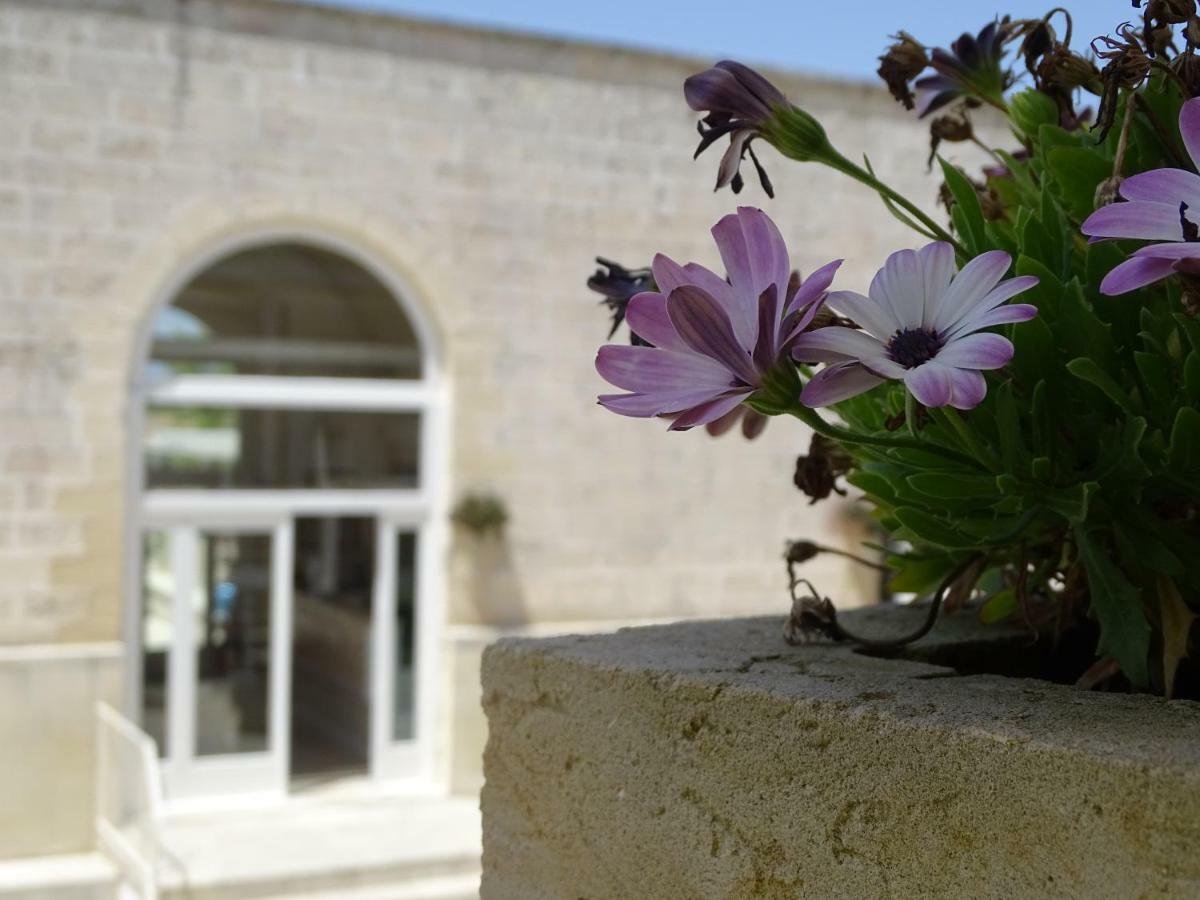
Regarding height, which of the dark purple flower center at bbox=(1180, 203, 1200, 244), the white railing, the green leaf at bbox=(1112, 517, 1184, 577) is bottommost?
the white railing

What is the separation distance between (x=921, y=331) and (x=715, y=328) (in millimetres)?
98

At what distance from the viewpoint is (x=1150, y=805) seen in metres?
0.54

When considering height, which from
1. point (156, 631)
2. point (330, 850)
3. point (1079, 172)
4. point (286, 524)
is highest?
point (1079, 172)

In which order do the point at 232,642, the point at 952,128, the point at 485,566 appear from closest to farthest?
the point at 952,128 → the point at 232,642 → the point at 485,566

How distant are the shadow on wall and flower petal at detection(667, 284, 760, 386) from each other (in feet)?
26.3

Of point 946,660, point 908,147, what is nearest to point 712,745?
point 946,660

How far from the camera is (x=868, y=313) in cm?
65

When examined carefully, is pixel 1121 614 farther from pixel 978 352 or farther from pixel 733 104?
pixel 733 104

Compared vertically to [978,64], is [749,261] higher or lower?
lower

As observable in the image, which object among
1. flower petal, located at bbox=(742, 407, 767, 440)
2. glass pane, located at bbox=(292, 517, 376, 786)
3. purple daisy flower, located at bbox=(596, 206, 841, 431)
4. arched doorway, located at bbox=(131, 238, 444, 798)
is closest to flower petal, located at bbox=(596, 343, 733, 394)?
purple daisy flower, located at bbox=(596, 206, 841, 431)

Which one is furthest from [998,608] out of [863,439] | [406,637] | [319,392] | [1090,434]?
[406,637]

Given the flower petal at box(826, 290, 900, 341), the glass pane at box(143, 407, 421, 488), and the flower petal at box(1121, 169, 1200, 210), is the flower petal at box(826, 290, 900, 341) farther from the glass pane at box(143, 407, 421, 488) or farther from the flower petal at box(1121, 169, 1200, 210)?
the glass pane at box(143, 407, 421, 488)

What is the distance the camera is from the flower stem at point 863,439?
25.2 inches

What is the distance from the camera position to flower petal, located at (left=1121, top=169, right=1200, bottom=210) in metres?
0.59
